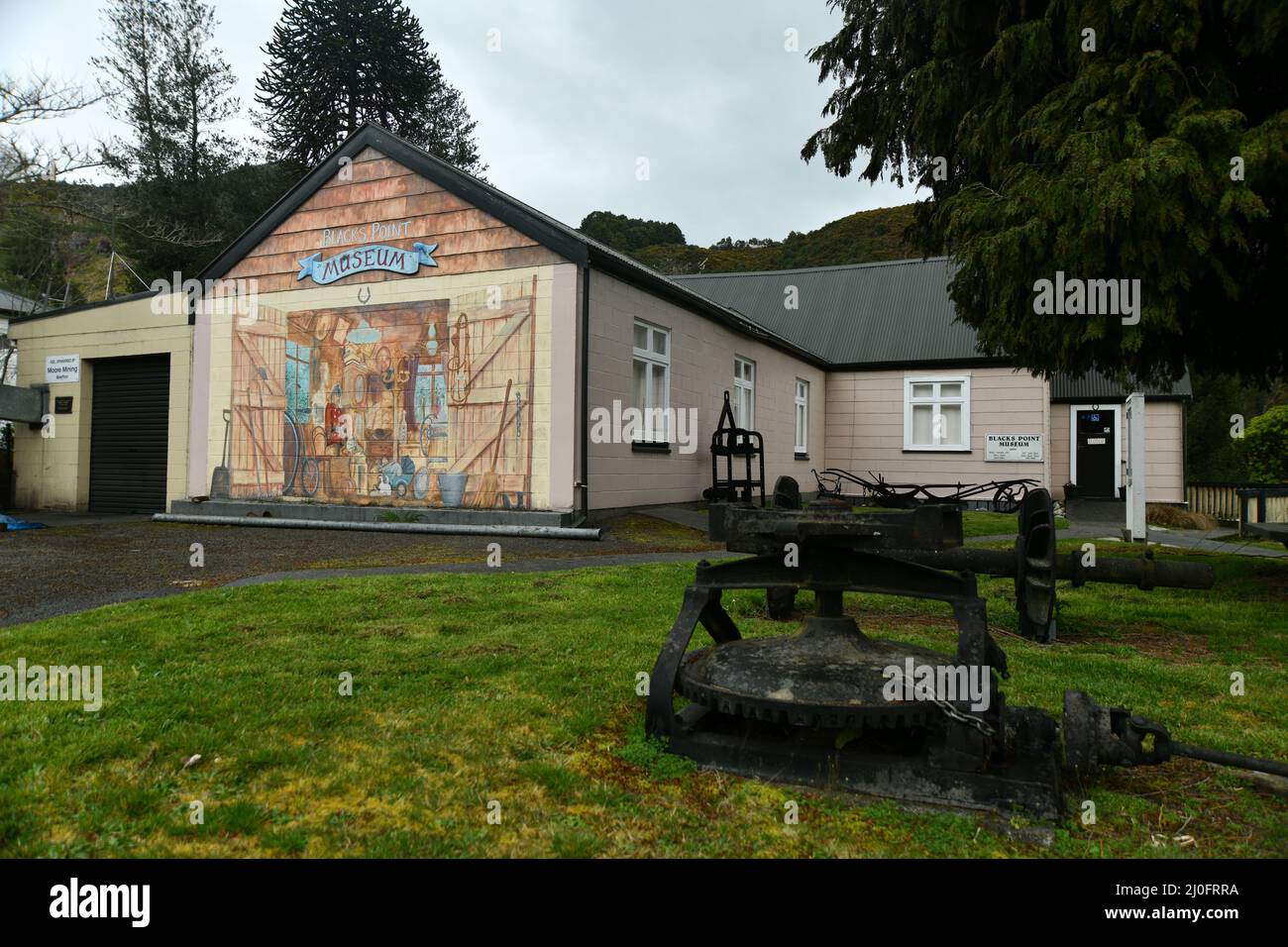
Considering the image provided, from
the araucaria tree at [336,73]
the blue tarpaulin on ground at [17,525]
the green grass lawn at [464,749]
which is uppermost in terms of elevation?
the araucaria tree at [336,73]

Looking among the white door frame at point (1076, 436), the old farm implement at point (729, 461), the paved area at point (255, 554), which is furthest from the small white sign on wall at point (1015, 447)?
the old farm implement at point (729, 461)

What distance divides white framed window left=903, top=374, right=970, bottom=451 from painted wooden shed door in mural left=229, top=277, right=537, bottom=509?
43.8 feet

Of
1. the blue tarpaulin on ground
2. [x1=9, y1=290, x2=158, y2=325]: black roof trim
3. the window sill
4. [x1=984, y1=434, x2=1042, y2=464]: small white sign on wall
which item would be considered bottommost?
the blue tarpaulin on ground

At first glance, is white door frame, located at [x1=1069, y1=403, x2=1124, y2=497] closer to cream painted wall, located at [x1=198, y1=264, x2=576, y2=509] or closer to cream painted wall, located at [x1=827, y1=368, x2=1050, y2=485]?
cream painted wall, located at [x1=827, y1=368, x2=1050, y2=485]

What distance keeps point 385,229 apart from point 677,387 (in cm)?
588

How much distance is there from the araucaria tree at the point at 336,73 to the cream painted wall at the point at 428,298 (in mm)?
21644

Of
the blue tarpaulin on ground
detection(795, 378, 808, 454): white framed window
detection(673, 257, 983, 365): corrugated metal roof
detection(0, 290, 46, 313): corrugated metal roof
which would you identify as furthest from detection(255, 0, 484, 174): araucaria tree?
the blue tarpaulin on ground

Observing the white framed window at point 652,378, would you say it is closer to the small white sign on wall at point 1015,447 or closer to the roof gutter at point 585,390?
the roof gutter at point 585,390

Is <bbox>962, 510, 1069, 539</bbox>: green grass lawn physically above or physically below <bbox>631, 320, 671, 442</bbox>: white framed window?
below

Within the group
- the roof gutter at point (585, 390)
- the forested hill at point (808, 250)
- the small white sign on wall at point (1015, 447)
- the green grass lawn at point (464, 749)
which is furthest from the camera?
the forested hill at point (808, 250)

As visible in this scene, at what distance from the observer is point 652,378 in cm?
1471

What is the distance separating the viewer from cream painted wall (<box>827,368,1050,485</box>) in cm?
2122

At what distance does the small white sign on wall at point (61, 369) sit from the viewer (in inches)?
701

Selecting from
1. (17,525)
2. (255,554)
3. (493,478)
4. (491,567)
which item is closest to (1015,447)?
(493,478)
